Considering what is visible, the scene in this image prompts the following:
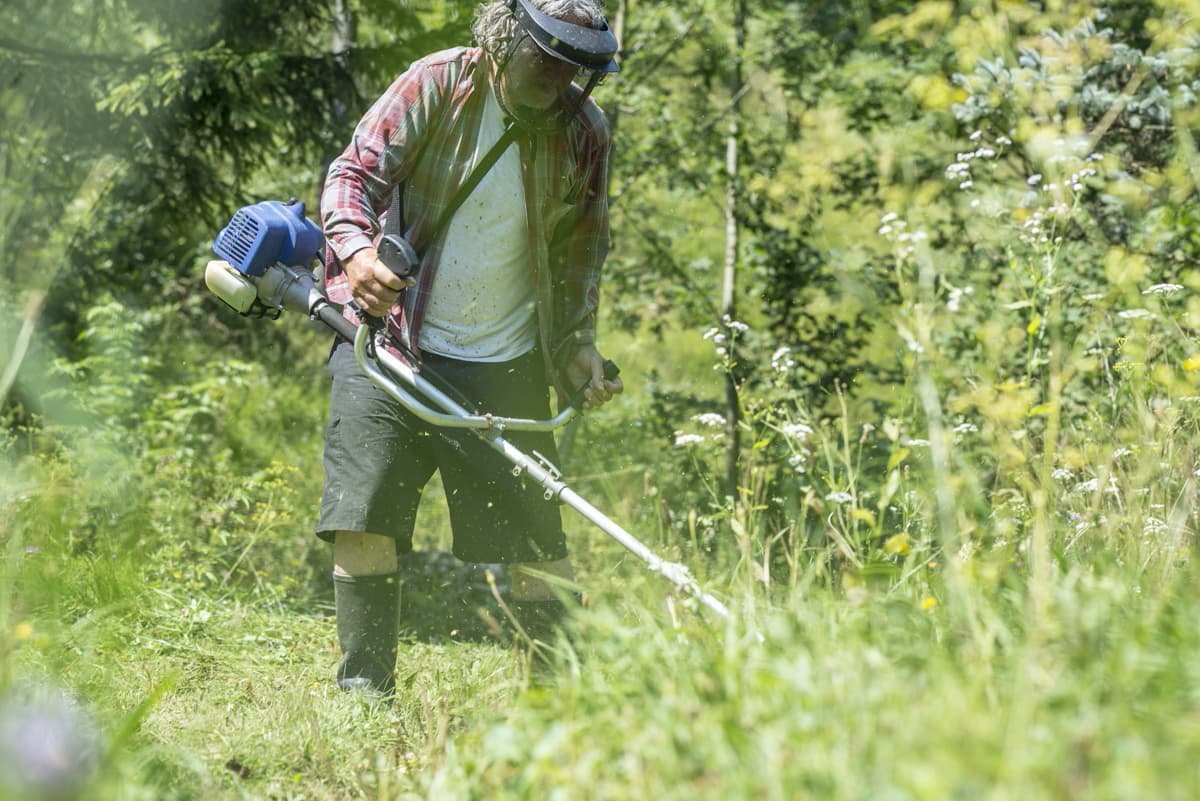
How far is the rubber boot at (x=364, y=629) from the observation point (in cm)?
340

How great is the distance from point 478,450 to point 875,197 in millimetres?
3431

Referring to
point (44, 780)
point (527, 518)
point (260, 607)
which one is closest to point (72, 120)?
point (260, 607)

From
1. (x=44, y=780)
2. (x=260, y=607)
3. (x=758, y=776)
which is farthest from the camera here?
(x=260, y=607)

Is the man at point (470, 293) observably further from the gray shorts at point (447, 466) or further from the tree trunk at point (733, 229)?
the tree trunk at point (733, 229)

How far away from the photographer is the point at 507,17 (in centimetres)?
313

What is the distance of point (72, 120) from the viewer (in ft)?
20.4

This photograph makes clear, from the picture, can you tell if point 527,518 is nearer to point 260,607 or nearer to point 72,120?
point 260,607

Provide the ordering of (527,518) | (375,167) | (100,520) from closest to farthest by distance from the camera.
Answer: (375,167)
(527,518)
(100,520)

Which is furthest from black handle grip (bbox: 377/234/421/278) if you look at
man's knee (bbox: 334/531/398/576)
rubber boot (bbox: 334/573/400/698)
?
rubber boot (bbox: 334/573/400/698)

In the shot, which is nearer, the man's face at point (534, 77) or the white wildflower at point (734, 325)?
the man's face at point (534, 77)

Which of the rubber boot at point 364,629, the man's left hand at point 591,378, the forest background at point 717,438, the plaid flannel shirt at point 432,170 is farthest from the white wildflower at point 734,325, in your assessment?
the rubber boot at point 364,629

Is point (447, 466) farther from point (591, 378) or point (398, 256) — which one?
point (398, 256)

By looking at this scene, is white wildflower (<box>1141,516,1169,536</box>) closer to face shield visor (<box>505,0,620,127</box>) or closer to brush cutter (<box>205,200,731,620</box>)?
brush cutter (<box>205,200,731,620</box>)

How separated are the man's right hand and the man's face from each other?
1.80 feet
